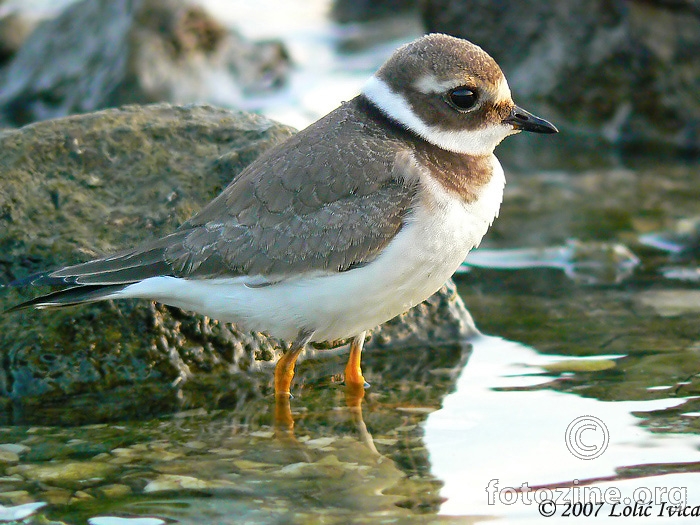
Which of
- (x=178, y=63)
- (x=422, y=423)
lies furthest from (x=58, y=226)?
(x=178, y=63)

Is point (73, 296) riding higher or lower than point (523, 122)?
lower

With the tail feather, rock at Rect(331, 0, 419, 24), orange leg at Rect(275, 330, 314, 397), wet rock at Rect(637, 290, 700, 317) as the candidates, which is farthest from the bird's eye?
rock at Rect(331, 0, 419, 24)

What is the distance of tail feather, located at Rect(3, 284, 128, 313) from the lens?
6.54m

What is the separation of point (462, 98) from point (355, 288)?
5.18ft

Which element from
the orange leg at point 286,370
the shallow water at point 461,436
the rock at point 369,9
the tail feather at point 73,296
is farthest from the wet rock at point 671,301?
the rock at point 369,9

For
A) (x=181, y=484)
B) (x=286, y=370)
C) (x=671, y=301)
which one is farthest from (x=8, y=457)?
(x=671, y=301)

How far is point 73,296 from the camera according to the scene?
6.57 meters

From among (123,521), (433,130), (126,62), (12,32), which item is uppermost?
(12,32)

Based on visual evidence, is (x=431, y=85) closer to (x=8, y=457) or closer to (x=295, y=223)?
(x=295, y=223)

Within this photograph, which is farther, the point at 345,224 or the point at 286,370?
the point at 286,370

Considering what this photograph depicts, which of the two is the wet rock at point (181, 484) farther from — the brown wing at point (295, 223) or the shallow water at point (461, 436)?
the brown wing at point (295, 223)

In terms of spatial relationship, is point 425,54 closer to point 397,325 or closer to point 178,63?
point 397,325

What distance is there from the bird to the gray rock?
59 cm

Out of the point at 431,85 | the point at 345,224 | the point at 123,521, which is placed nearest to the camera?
the point at 123,521
